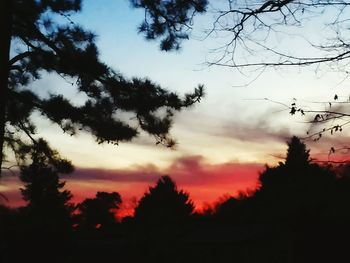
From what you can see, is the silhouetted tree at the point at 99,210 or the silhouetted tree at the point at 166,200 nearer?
the silhouetted tree at the point at 166,200

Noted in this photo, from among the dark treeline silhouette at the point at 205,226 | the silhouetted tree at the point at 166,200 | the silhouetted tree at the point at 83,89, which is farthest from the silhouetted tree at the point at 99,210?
the silhouetted tree at the point at 83,89

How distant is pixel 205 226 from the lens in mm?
27375

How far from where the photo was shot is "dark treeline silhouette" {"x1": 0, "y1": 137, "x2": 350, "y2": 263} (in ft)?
32.4

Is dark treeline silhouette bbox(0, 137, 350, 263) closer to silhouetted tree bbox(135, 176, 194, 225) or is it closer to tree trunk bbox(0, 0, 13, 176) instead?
silhouetted tree bbox(135, 176, 194, 225)

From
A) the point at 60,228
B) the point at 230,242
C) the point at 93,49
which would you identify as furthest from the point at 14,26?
the point at 60,228

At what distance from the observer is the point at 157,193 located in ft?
107

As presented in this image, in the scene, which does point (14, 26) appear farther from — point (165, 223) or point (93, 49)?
point (165, 223)

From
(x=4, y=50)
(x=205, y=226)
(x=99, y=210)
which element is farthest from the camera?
(x=99, y=210)

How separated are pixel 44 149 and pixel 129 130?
266 centimetres

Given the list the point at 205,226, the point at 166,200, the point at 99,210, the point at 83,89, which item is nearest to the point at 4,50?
the point at 83,89

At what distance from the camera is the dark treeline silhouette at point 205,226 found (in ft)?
32.4

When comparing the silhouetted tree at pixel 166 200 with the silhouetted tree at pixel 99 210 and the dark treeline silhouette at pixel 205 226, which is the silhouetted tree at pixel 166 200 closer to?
the dark treeline silhouette at pixel 205 226

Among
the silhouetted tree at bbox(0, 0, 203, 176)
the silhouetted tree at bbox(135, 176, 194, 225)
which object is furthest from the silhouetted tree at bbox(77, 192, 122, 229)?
the silhouetted tree at bbox(0, 0, 203, 176)

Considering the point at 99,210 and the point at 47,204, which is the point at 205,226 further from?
the point at 99,210
